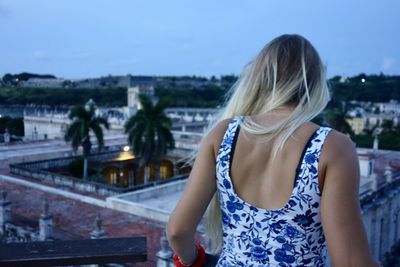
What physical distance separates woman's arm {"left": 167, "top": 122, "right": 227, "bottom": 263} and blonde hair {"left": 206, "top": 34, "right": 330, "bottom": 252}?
0.44ft

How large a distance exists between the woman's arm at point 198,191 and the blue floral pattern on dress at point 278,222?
30 millimetres

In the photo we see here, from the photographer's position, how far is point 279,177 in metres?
1.63

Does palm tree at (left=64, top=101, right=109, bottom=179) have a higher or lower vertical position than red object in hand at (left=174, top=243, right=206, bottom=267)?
lower

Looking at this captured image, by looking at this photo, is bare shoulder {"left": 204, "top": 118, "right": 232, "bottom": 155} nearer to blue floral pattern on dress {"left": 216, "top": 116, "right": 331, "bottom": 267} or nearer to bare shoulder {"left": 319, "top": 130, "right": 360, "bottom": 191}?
blue floral pattern on dress {"left": 216, "top": 116, "right": 331, "bottom": 267}

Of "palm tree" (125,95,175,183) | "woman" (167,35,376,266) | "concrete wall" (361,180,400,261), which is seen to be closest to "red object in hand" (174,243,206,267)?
"woman" (167,35,376,266)

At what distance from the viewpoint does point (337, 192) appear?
1.48m

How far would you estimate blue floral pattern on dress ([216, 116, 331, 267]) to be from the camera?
5.14 feet

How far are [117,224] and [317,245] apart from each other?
1074 centimetres

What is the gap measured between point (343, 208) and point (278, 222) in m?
0.26

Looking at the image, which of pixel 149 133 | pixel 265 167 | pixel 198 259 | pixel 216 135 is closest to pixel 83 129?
pixel 149 133

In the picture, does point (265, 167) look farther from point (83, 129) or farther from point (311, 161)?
point (83, 129)

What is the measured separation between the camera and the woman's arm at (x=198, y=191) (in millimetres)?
1717

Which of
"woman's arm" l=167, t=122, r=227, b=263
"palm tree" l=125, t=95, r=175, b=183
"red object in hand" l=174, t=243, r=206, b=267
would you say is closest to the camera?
"woman's arm" l=167, t=122, r=227, b=263

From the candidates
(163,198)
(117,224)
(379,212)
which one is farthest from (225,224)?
A: (379,212)
